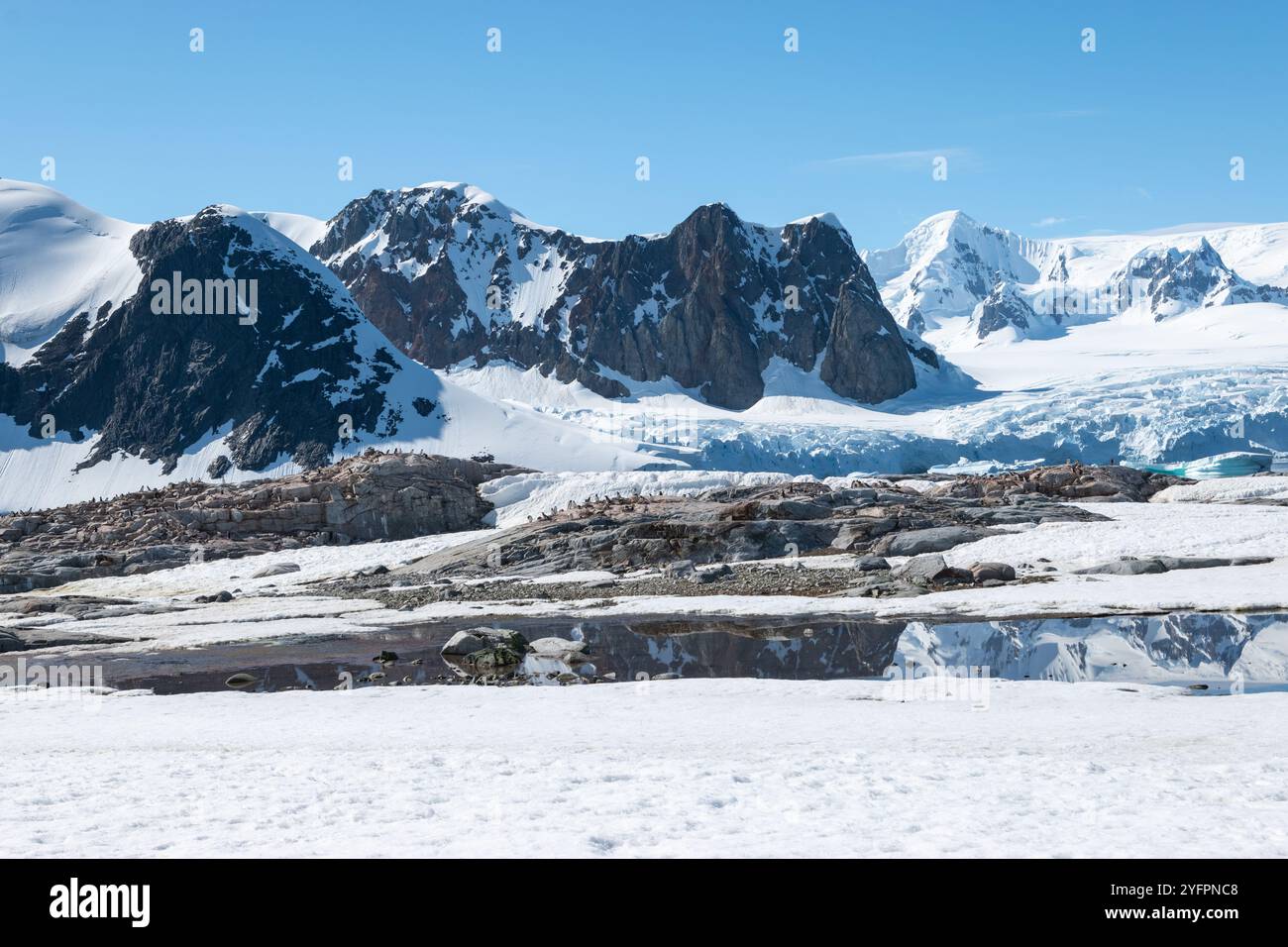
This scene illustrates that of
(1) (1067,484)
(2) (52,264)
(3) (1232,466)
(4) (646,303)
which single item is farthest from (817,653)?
(4) (646,303)

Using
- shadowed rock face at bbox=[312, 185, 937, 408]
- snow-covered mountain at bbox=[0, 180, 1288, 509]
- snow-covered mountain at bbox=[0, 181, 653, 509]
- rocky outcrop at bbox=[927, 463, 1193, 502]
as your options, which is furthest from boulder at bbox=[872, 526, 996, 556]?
shadowed rock face at bbox=[312, 185, 937, 408]

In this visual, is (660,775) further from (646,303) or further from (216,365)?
(646,303)

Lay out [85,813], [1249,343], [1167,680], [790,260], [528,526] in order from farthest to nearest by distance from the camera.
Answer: [790,260] → [1249,343] → [528,526] → [1167,680] → [85,813]

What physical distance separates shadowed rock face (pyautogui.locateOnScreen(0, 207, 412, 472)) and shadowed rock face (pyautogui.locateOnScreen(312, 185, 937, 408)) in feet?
181

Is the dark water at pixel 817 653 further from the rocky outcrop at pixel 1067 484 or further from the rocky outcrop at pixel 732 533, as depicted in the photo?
the rocky outcrop at pixel 1067 484

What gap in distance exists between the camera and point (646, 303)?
18362 cm

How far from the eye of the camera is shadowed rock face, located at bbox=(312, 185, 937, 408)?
174 meters

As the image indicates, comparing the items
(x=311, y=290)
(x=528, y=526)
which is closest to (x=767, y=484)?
(x=528, y=526)

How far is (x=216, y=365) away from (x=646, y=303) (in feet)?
254

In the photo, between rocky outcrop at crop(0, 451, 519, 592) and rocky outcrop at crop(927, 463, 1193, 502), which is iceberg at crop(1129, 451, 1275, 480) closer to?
rocky outcrop at crop(927, 463, 1193, 502)
